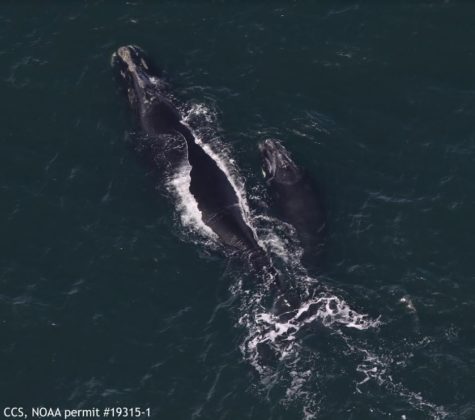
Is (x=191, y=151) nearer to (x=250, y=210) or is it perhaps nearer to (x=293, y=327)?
(x=250, y=210)

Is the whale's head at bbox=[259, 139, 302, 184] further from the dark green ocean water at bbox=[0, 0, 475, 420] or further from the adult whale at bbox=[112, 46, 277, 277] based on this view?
the adult whale at bbox=[112, 46, 277, 277]

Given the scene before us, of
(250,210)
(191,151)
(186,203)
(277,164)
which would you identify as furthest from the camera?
(191,151)

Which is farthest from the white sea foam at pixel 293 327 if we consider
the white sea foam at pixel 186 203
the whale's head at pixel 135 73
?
the whale's head at pixel 135 73

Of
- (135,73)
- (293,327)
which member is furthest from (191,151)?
(293,327)

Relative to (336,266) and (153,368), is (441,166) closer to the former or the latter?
(336,266)

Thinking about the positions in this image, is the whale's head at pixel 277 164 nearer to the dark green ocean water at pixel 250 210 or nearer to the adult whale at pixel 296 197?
the adult whale at pixel 296 197

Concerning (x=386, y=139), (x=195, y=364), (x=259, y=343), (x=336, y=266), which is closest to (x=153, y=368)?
(x=195, y=364)
